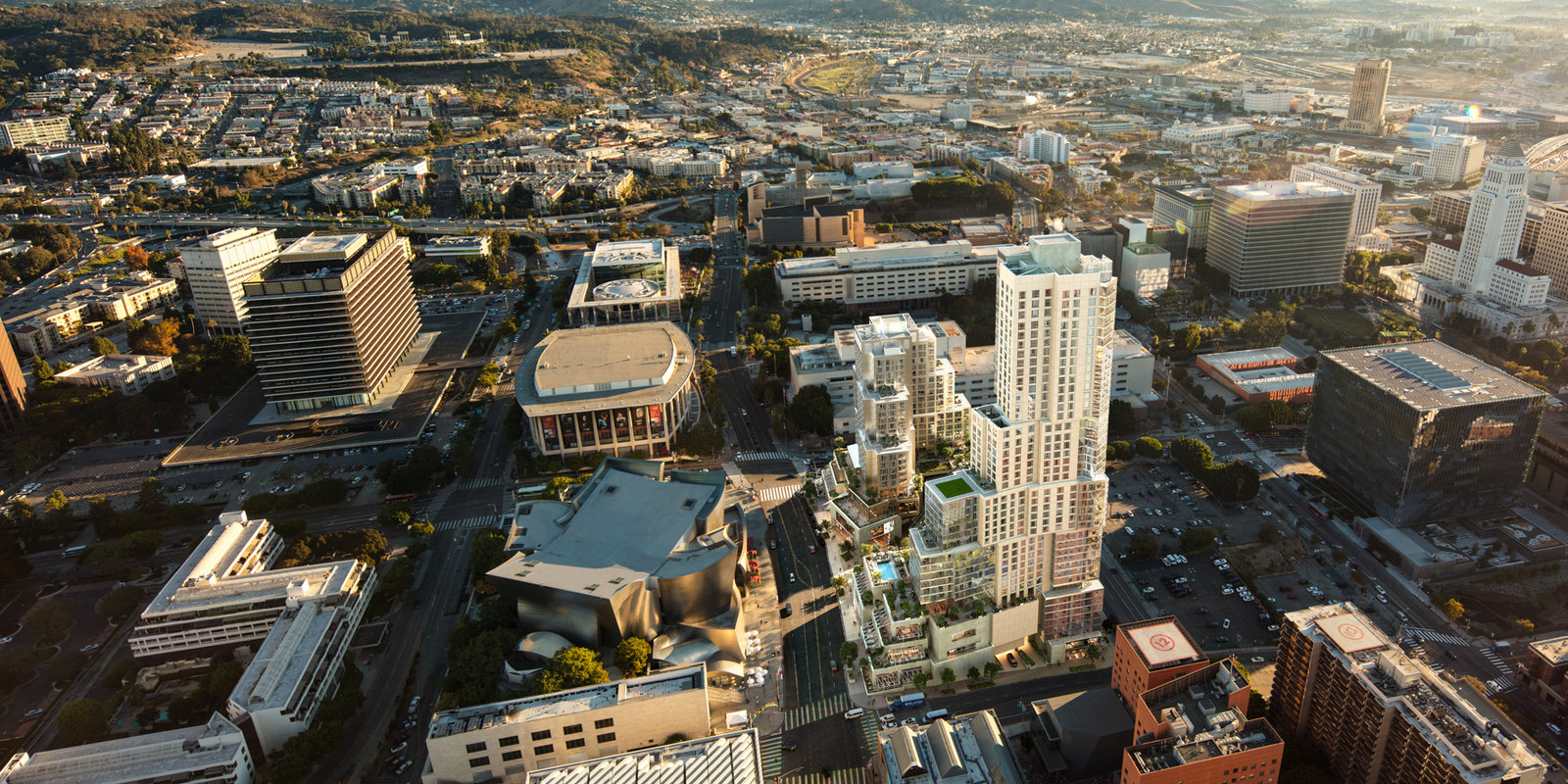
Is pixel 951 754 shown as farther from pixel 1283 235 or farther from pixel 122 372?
pixel 122 372

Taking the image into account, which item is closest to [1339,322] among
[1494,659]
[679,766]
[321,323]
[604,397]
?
[1494,659]

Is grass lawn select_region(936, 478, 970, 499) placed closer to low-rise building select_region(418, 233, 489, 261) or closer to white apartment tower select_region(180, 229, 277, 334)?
white apartment tower select_region(180, 229, 277, 334)

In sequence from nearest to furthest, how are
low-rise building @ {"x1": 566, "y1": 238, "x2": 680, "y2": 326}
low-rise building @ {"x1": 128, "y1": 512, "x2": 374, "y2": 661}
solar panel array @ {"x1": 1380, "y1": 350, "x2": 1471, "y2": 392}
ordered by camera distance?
1. low-rise building @ {"x1": 128, "y1": 512, "x2": 374, "y2": 661}
2. solar panel array @ {"x1": 1380, "y1": 350, "x2": 1471, "y2": 392}
3. low-rise building @ {"x1": 566, "y1": 238, "x2": 680, "y2": 326}

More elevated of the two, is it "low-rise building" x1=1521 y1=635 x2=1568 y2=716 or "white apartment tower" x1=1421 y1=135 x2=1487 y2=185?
"white apartment tower" x1=1421 y1=135 x2=1487 y2=185

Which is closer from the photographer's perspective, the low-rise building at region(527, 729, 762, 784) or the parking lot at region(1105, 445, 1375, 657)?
the low-rise building at region(527, 729, 762, 784)

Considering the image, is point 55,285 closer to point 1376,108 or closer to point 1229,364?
point 1229,364

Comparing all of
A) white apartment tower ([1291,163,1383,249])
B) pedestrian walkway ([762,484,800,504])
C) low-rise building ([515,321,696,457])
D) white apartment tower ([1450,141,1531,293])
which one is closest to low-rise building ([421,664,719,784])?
pedestrian walkway ([762,484,800,504])
